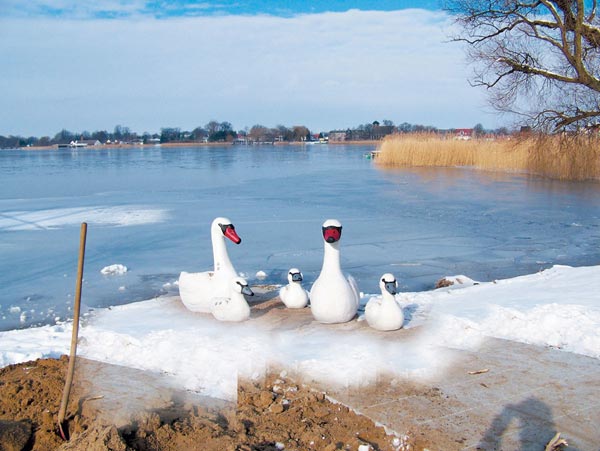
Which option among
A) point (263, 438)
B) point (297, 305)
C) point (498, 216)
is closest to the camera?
point (263, 438)

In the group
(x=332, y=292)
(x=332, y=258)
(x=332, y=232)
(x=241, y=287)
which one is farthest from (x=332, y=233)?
(x=241, y=287)

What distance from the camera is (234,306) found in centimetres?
527

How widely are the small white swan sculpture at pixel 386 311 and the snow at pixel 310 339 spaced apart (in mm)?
104

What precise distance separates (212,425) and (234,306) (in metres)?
1.89

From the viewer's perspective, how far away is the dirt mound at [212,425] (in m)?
3.24

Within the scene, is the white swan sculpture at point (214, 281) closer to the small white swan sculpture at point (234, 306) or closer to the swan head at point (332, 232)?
the small white swan sculpture at point (234, 306)

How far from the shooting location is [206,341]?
4.77 m

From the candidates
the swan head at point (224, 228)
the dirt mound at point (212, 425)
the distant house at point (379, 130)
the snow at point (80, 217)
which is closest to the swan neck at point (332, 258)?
the swan head at point (224, 228)

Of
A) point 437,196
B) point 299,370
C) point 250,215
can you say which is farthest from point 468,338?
point 437,196

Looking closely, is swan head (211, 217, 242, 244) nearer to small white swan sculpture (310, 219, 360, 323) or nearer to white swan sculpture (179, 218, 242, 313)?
white swan sculpture (179, 218, 242, 313)

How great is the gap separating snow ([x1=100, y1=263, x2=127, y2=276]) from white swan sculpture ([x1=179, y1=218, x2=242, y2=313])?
2585 millimetres

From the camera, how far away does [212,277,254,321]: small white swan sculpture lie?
5.27m

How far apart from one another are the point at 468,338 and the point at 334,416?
5.66ft

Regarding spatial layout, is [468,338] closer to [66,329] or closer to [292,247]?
[66,329]
